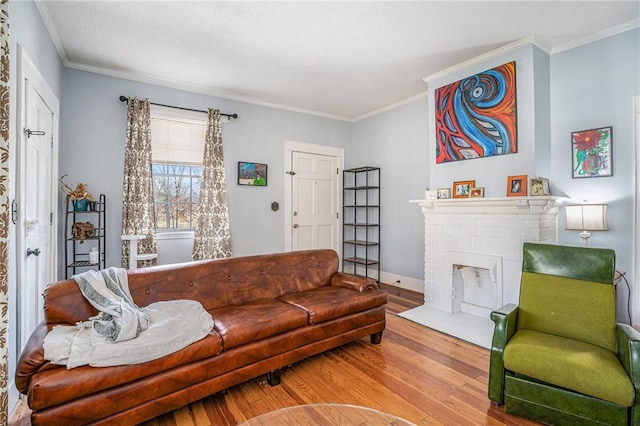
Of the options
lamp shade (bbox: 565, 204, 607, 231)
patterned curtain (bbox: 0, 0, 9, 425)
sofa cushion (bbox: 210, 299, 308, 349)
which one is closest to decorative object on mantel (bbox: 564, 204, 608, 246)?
lamp shade (bbox: 565, 204, 607, 231)

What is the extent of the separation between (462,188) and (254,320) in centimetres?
267

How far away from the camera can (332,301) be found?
8.45 ft

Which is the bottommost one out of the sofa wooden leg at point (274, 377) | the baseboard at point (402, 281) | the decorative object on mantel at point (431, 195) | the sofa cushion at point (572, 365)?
the sofa wooden leg at point (274, 377)

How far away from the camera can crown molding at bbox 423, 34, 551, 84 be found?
2979 millimetres

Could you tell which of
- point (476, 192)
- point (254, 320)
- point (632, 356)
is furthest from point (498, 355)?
point (476, 192)

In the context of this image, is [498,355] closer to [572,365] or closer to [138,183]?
[572,365]

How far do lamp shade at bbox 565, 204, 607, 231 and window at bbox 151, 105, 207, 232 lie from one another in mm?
4115

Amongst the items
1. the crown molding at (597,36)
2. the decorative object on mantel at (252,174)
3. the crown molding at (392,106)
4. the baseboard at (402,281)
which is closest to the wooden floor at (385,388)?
the baseboard at (402,281)

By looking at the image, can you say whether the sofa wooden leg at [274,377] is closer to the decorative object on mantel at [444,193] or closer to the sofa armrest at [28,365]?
the sofa armrest at [28,365]

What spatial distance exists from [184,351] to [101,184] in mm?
2663

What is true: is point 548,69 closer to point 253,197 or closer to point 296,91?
point 296,91

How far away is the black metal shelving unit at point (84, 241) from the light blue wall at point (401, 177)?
376 cm

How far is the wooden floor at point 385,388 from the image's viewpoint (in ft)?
6.23

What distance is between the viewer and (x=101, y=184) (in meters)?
3.55
